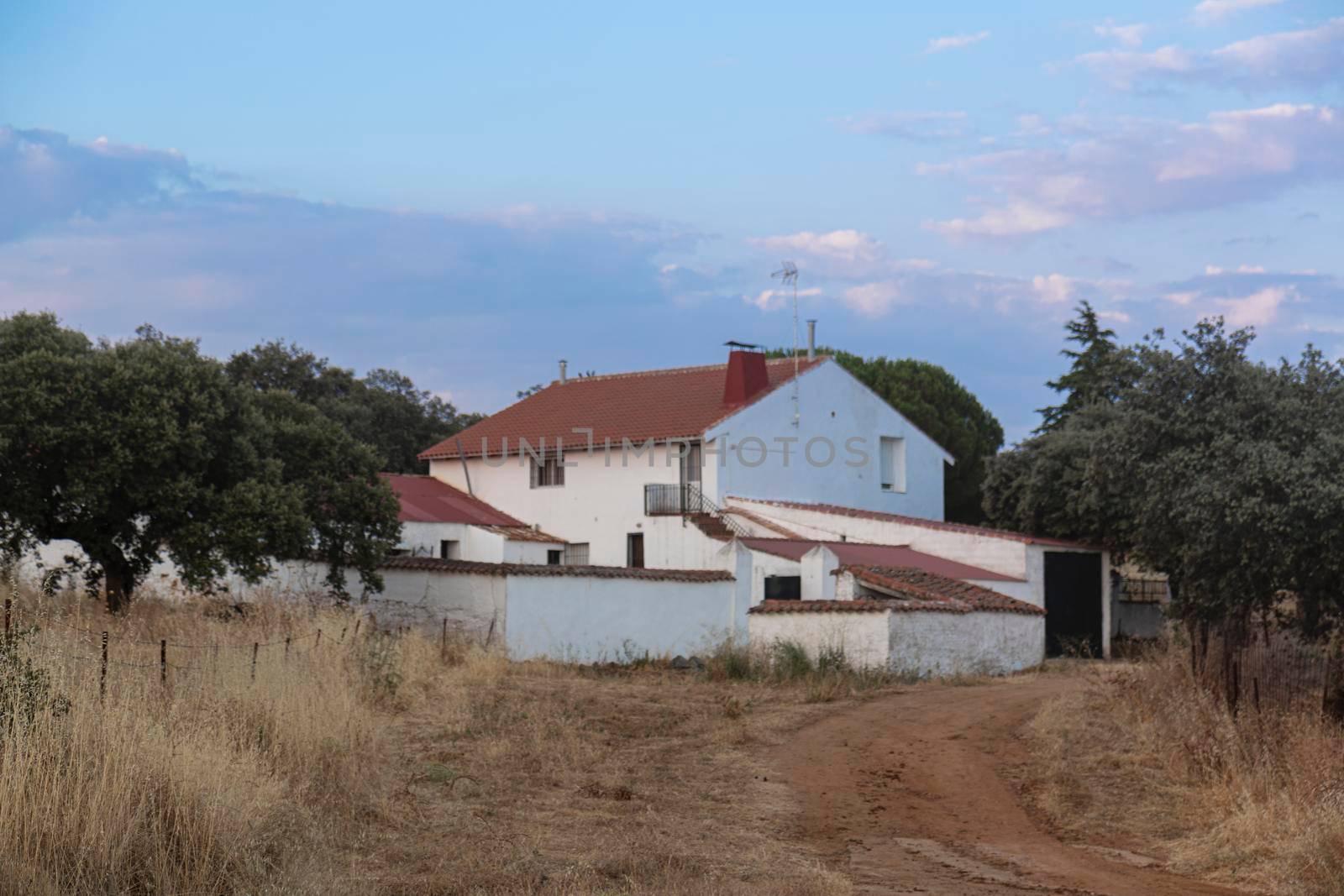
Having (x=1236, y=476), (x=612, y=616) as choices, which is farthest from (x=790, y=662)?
(x=1236, y=476)

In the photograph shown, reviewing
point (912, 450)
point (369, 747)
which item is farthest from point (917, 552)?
point (369, 747)

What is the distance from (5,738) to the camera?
7684mm

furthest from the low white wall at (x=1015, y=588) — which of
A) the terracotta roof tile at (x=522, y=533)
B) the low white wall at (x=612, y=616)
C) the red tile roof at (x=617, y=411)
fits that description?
the terracotta roof tile at (x=522, y=533)

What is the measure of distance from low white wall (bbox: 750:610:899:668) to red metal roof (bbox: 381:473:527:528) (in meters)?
15.1

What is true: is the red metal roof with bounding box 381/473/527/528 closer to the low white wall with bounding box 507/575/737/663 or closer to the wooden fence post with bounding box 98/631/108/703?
the low white wall with bounding box 507/575/737/663

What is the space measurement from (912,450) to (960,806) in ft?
107

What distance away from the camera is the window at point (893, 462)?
4403 centimetres

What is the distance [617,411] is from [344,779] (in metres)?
32.4

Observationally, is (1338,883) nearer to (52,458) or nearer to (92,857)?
(92,857)

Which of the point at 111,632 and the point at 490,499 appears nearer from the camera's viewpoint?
the point at 111,632

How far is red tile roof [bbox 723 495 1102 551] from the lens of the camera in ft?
112

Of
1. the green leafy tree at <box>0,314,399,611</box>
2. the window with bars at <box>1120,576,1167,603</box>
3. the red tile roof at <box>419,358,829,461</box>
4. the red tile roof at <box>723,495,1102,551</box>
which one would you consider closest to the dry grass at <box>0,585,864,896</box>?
the green leafy tree at <box>0,314,399,611</box>

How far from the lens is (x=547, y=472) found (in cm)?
4331

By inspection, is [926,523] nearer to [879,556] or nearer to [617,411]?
[879,556]
